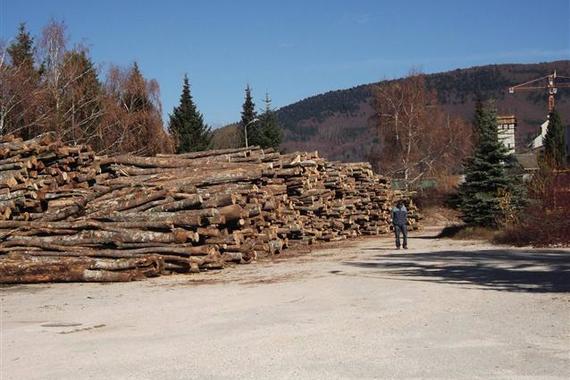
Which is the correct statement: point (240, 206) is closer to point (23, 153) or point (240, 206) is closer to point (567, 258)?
point (23, 153)

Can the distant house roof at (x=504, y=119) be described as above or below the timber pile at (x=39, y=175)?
above

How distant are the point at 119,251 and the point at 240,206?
3.63m

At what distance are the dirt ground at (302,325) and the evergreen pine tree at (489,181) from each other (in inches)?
429

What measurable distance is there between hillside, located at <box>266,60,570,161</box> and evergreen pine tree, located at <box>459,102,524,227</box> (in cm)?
8991

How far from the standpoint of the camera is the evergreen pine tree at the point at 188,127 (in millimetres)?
51125

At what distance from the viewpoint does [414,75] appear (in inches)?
2293

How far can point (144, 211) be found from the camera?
1573 cm

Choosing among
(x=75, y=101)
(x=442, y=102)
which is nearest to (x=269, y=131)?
(x=75, y=101)

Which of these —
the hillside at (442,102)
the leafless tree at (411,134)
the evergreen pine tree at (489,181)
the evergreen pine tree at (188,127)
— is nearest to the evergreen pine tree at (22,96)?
the evergreen pine tree at (188,127)

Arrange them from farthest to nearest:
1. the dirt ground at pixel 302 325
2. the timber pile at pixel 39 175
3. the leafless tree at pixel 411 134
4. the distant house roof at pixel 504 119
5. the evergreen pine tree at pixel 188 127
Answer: the leafless tree at pixel 411 134 < the evergreen pine tree at pixel 188 127 < the distant house roof at pixel 504 119 < the timber pile at pixel 39 175 < the dirt ground at pixel 302 325

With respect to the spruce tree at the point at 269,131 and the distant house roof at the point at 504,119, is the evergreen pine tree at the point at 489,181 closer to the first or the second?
the distant house roof at the point at 504,119

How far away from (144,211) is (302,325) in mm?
8218

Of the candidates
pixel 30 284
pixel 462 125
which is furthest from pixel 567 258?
pixel 462 125

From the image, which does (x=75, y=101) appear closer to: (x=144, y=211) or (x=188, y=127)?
(x=188, y=127)
